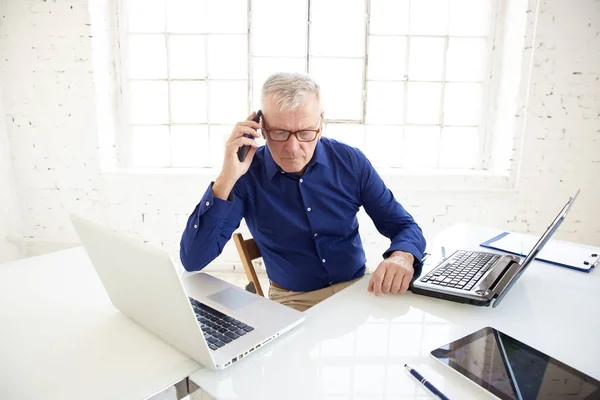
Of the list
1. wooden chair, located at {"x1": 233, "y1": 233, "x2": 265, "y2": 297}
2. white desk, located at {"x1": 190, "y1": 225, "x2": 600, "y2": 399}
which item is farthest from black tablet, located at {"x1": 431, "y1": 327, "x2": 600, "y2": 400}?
wooden chair, located at {"x1": 233, "y1": 233, "x2": 265, "y2": 297}

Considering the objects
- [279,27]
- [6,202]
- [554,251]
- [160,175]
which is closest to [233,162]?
[554,251]

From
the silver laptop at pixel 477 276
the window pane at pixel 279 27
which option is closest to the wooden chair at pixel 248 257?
the silver laptop at pixel 477 276

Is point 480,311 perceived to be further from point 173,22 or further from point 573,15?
point 173,22

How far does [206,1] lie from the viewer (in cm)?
292

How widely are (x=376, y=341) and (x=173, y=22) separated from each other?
9.73ft

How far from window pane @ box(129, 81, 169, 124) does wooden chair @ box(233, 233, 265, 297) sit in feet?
6.67

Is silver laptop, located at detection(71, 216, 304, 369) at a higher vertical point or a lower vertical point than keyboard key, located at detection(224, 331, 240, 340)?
higher

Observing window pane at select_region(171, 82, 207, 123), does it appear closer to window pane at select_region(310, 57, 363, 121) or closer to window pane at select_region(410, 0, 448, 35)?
window pane at select_region(310, 57, 363, 121)

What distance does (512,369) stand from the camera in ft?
2.45

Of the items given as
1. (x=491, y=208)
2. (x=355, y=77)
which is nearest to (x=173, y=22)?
(x=355, y=77)

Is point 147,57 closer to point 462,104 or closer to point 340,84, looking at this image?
point 340,84

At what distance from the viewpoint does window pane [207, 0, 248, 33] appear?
2.93 m

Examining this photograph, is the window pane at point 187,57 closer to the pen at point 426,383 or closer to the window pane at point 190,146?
the window pane at point 190,146

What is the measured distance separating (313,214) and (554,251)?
97cm
